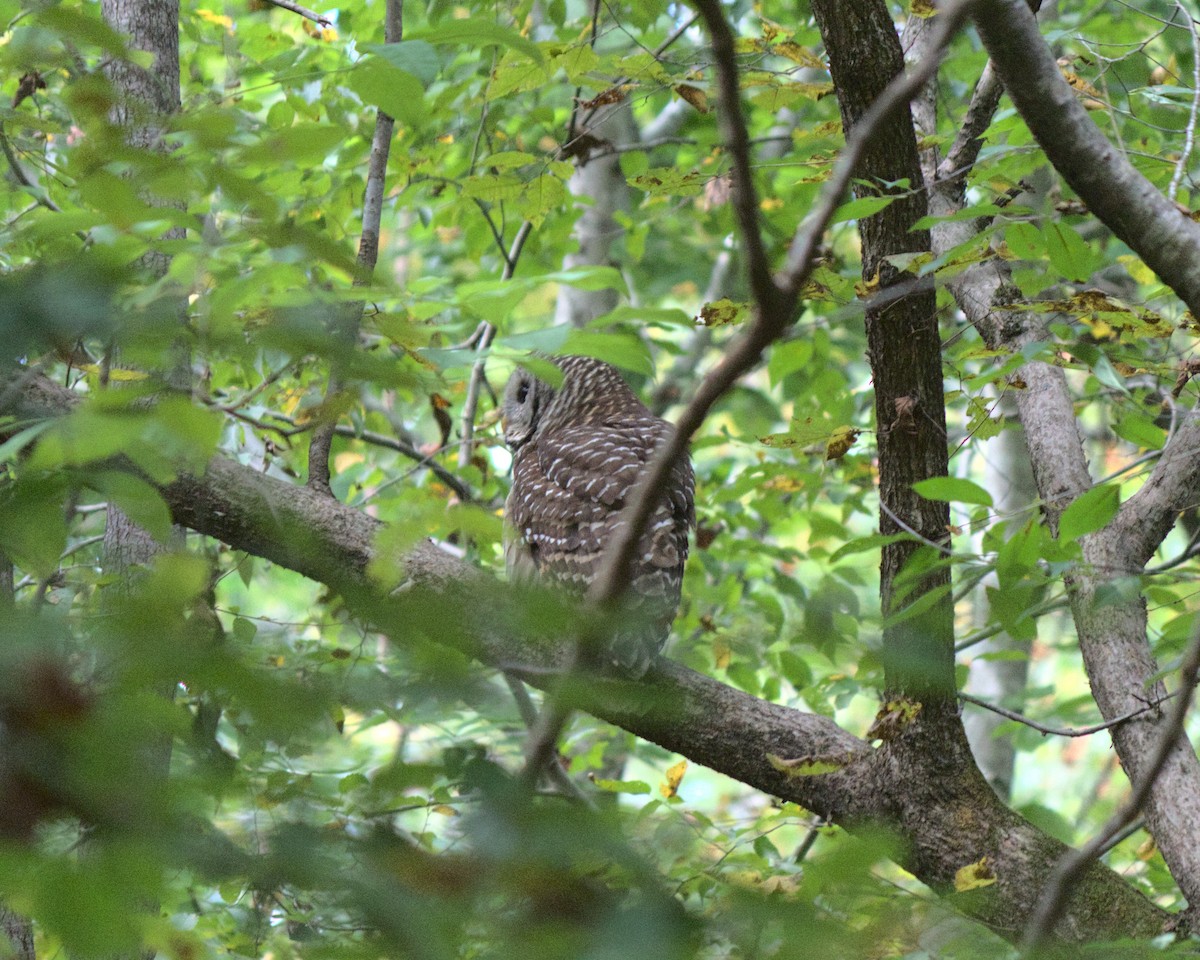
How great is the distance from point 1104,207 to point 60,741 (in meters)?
1.86

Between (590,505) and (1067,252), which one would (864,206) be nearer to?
(1067,252)

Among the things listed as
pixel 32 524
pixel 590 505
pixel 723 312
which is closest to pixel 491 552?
pixel 590 505

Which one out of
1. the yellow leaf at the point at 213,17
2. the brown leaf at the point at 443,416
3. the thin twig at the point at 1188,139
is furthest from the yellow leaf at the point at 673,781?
the yellow leaf at the point at 213,17

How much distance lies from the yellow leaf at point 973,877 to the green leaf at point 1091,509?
94 centimetres

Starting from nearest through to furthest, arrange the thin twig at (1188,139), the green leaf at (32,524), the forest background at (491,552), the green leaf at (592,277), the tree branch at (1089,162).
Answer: the forest background at (491,552) → the green leaf at (32,524) → the green leaf at (592,277) → the tree branch at (1089,162) → the thin twig at (1188,139)

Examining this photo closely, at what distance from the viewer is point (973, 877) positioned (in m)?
2.68

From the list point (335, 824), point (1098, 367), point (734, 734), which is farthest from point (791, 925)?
point (734, 734)

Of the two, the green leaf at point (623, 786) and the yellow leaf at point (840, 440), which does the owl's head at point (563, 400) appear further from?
the yellow leaf at point (840, 440)

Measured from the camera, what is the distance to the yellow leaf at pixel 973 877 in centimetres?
263

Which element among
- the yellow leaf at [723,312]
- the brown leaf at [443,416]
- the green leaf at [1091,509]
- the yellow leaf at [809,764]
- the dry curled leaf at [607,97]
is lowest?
the yellow leaf at [809,764]

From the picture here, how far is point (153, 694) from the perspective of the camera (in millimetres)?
897

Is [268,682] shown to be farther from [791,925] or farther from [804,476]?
[804,476]

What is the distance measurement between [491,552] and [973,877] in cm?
247

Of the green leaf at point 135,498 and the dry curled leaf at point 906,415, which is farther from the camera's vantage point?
the dry curled leaf at point 906,415
